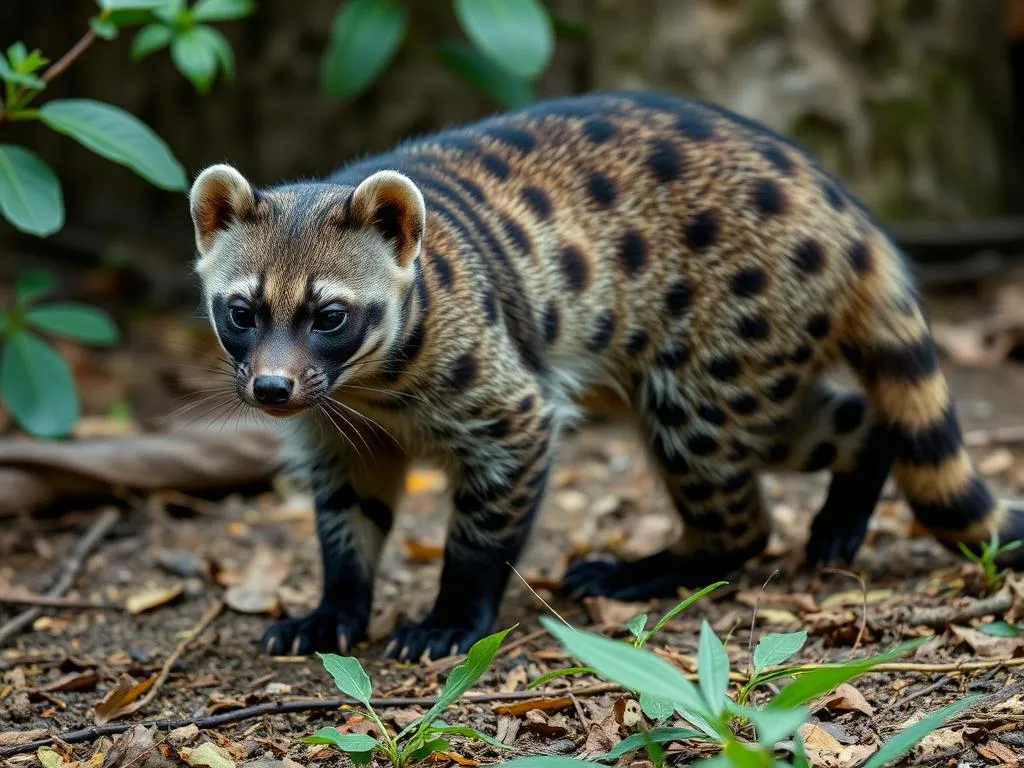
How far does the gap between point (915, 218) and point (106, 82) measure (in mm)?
8388

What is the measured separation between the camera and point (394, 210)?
5.77 meters

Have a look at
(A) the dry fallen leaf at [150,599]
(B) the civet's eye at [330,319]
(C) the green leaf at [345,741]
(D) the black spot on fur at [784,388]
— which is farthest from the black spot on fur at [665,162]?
(C) the green leaf at [345,741]

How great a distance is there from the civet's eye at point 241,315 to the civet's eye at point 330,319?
28cm

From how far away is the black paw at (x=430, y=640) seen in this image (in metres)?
6.19

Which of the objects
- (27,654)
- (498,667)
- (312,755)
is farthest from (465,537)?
(27,654)

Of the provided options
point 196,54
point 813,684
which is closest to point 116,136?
point 196,54

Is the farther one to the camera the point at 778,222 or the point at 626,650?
the point at 778,222

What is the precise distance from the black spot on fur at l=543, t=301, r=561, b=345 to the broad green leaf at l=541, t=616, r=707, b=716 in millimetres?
3227

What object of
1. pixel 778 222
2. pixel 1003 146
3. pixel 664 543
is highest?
pixel 778 222

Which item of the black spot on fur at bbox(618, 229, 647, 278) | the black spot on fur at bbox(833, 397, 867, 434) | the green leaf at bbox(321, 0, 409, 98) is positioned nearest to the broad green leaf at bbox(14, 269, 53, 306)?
the green leaf at bbox(321, 0, 409, 98)

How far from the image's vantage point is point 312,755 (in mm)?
4875

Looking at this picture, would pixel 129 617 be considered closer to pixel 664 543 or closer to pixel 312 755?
pixel 312 755

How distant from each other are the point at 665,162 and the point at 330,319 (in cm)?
228

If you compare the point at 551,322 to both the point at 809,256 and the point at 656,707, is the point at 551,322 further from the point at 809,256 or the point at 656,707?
the point at 656,707
